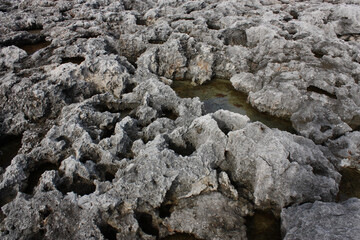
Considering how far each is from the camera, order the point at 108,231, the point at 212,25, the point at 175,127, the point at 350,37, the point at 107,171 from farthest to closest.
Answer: the point at 212,25, the point at 350,37, the point at 175,127, the point at 107,171, the point at 108,231

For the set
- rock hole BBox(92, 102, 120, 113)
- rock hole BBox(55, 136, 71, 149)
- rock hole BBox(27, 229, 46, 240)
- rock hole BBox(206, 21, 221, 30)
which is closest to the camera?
rock hole BBox(27, 229, 46, 240)

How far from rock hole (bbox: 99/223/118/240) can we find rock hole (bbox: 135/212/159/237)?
1.30 feet

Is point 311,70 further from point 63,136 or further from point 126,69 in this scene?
point 63,136

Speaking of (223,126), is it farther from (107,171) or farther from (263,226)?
(107,171)

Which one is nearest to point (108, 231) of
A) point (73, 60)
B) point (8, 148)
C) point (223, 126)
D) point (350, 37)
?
point (223, 126)

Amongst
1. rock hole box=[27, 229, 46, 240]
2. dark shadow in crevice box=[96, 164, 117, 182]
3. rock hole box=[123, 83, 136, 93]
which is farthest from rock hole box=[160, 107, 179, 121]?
rock hole box=[27, 229, 46, 240]

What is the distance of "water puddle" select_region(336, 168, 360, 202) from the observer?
4.48 meters

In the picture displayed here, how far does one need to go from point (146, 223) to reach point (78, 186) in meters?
1.44

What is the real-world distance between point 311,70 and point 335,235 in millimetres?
5109

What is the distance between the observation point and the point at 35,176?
16.0 ft

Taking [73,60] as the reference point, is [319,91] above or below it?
below

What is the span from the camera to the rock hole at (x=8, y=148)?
5277mm

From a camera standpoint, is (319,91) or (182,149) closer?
(182,149)

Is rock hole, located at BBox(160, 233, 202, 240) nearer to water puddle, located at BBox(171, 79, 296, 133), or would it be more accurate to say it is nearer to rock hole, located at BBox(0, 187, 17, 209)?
rock hole, located at BBox(0, 187, 17, 209)
